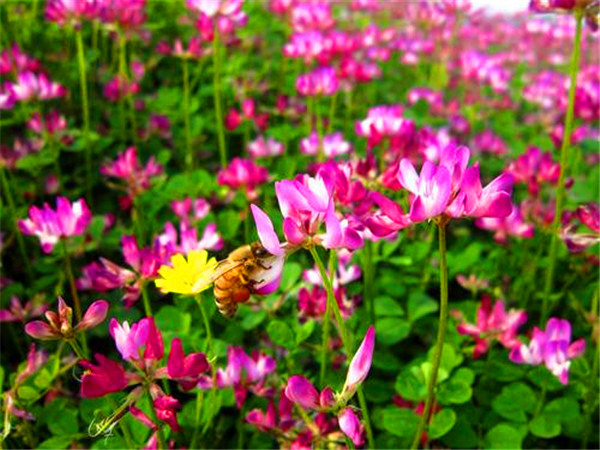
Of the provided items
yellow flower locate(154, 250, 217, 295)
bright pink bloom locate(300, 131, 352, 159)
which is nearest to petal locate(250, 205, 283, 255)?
yellow flower locate(154, 250, 217, 295)

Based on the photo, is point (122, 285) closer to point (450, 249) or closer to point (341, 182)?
point (341, 182)

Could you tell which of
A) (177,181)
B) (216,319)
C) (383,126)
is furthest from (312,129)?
(216,319)

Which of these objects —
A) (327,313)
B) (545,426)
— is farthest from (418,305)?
(327,313)

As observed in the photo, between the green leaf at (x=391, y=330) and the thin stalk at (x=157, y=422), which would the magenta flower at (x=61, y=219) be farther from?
the green leaf at (x=391, y=330)

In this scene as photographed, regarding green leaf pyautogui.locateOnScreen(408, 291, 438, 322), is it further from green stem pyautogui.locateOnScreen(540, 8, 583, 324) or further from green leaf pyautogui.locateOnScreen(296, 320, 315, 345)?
green leaf pyautogui.locateOnScreen(296, 320, 315, 345)

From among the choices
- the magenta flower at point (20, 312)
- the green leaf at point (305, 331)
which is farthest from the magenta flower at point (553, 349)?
the magenta flower at point (20, 312)

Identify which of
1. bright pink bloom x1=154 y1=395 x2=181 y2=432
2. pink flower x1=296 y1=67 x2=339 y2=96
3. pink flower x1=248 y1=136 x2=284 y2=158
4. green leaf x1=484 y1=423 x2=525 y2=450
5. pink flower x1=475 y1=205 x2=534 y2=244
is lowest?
green leaf x1=484 y1=423 x2=525 y2=450

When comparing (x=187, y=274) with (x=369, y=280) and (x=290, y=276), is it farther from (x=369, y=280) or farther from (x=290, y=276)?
(x=290, y=276)
